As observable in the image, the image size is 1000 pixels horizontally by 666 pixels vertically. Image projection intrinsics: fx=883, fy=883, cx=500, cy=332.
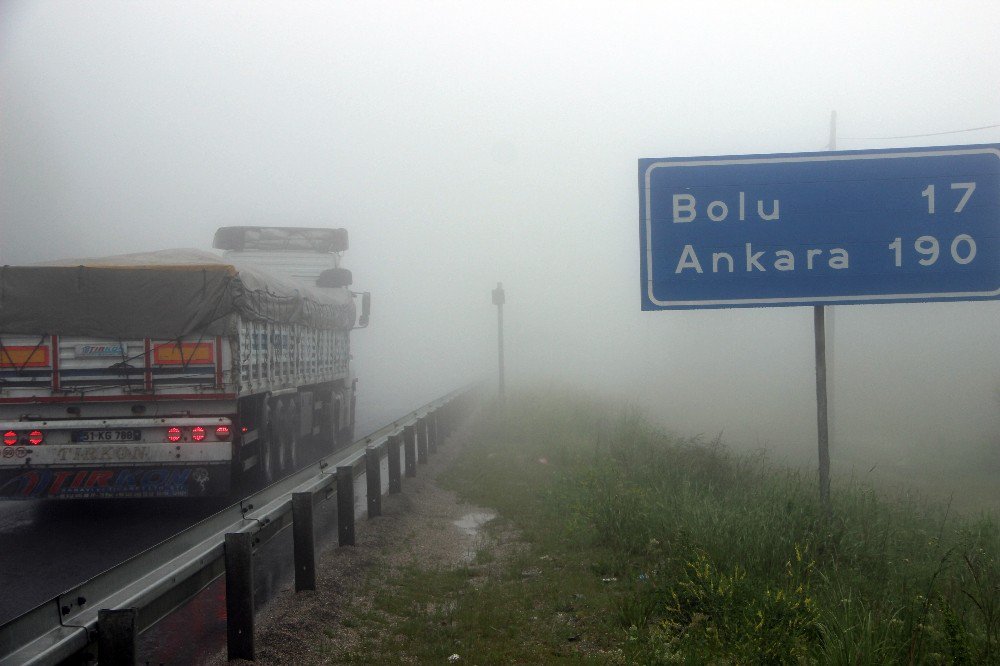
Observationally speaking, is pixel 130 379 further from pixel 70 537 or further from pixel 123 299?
pixel 70 537

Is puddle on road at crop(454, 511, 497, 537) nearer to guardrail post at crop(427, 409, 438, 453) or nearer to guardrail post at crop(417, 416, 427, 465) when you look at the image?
guardrail post at crop(417, 416, 427, 465)

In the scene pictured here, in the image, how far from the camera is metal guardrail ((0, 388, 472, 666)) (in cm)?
342

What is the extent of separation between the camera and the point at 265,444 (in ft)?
38.6

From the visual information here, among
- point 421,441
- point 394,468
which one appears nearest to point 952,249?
point 394,468

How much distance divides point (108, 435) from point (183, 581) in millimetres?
5619

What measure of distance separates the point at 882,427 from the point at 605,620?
1153 inches

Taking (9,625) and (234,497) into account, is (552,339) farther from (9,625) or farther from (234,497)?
(9,625)

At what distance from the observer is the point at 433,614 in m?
5.98

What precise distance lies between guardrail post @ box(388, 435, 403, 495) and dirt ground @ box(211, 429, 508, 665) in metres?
0.16

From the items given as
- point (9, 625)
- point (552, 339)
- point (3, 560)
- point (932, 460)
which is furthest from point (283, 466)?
point (552, 339)

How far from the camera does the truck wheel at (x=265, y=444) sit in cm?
1155

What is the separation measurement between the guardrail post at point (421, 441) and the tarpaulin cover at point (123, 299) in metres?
3.94

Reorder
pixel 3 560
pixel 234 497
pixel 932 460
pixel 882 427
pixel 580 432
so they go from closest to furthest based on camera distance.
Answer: pixel 3 560 → pixel 234 497 → pixel 580 432 → pixel 932 460 → pixel 882 427

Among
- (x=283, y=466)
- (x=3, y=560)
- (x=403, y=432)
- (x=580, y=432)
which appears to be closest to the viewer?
(x=3, y=560)
